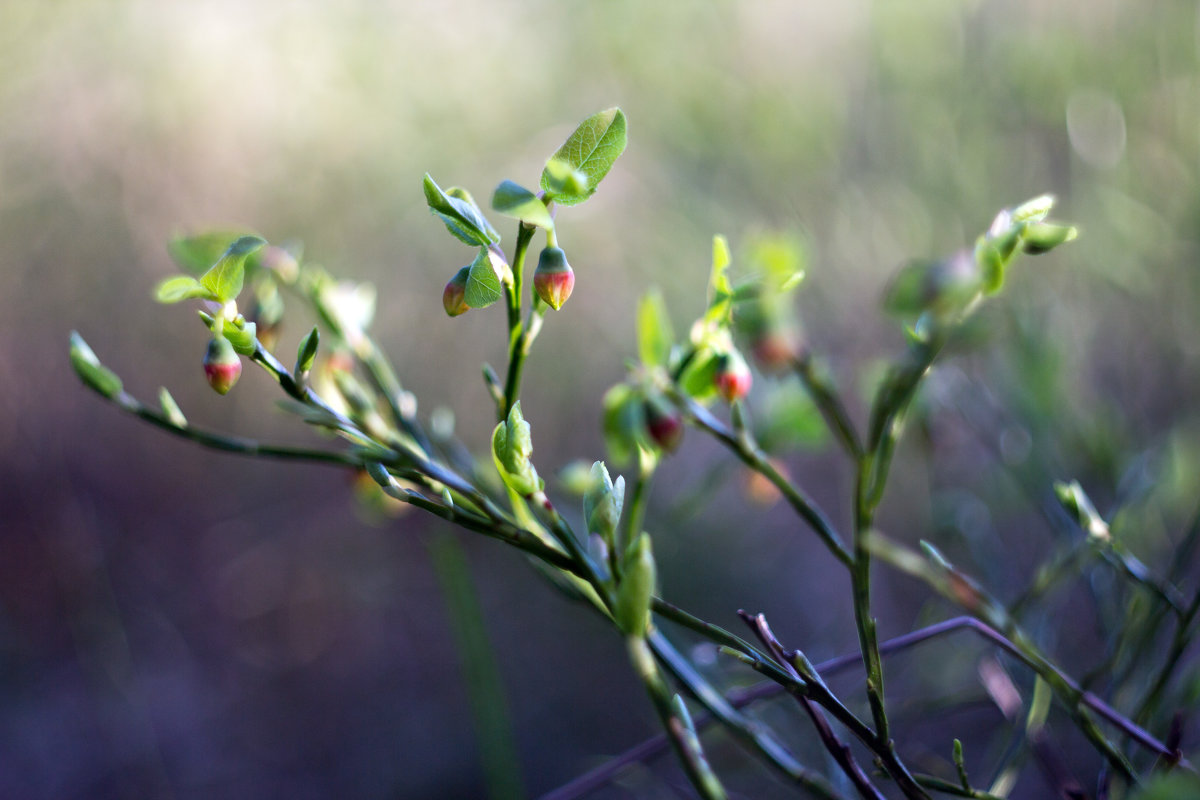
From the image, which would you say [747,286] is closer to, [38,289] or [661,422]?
[661,422]

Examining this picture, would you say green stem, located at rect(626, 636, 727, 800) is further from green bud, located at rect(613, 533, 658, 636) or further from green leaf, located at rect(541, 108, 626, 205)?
green leaf, located at rect(541, 108, 626, 205)

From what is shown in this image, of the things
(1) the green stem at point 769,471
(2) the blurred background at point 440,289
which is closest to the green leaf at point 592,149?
(1) the green stem at point 769,471

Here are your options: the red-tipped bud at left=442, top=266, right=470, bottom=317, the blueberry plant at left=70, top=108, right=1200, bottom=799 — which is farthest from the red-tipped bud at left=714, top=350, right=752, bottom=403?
the red-tipped bud at left=442, top=266, right=470, bottom=317

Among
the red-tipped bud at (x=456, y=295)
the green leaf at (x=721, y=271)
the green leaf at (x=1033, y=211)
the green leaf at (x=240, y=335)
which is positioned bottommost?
the green leaf at (x=721, y=271)

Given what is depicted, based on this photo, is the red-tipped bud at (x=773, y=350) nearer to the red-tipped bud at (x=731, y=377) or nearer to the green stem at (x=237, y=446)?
the red-tipped bud at (x=731, y=377)

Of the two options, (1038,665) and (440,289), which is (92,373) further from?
(440,289)

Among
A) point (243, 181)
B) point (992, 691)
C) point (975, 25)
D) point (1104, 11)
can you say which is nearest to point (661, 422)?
point (992, 691)
